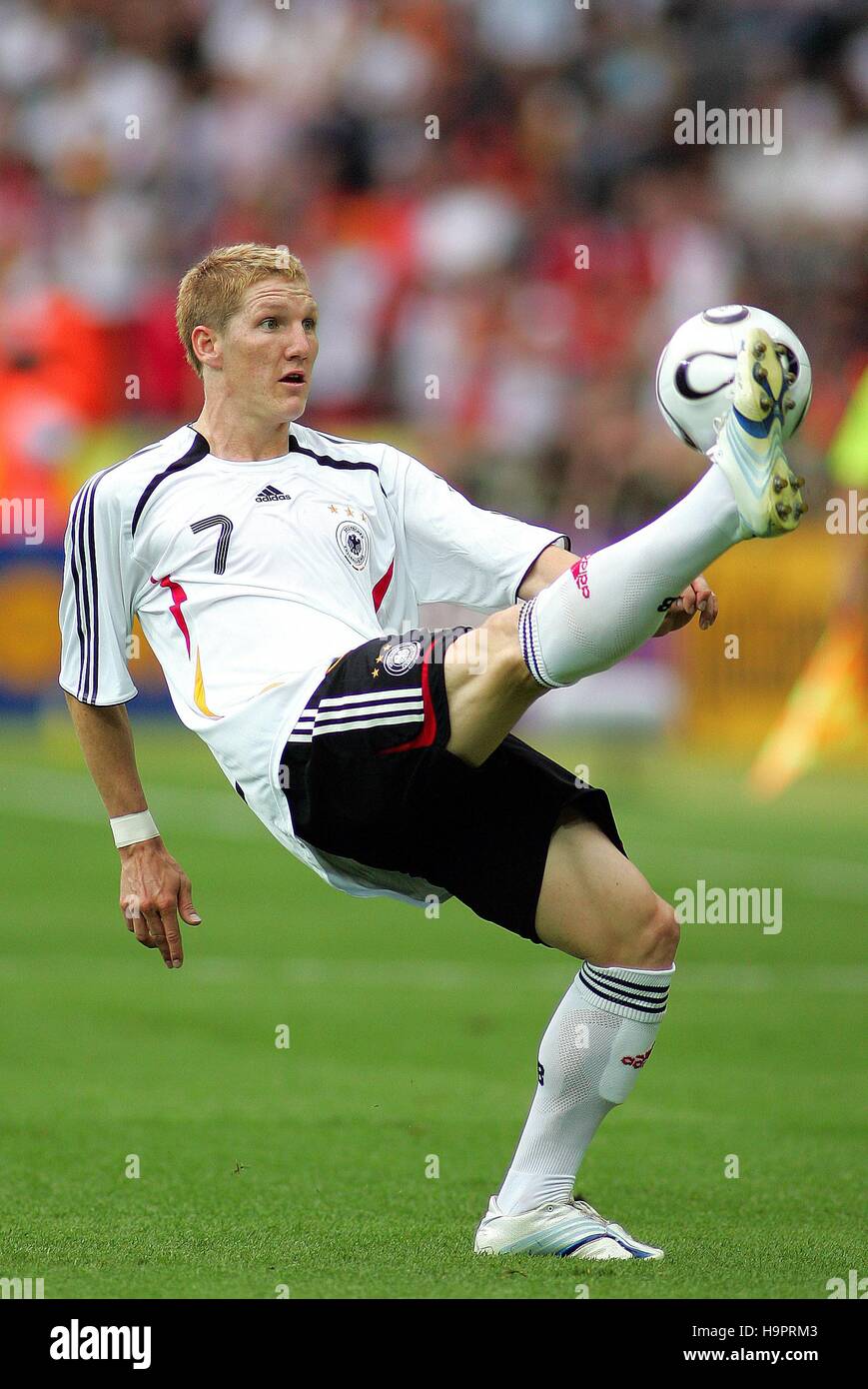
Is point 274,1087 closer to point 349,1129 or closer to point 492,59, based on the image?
point 349,1129

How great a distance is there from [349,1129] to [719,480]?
3.15 metres

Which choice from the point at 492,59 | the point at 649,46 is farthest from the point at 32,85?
the point at 649,46

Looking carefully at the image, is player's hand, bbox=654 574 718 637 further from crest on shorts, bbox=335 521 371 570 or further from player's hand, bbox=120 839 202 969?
player's hand, bbox=120 839 202 969

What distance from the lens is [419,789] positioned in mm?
4562

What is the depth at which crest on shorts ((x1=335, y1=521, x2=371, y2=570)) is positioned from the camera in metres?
5.11

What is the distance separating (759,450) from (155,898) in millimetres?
1958

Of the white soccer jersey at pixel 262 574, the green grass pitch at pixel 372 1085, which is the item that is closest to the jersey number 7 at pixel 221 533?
the white soccer jersey at pixel 262 574

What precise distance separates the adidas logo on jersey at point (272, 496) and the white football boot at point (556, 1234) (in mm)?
1826

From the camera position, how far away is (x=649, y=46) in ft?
68.2

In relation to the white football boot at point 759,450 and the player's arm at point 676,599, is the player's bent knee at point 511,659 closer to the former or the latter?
the player's arm at point 676,599

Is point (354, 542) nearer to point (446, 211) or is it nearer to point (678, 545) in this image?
point (678, 545)

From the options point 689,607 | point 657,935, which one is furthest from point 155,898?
point 689,607

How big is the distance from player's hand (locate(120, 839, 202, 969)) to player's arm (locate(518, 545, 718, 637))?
1115 millimetres

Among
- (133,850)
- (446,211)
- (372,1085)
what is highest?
(446,211)
